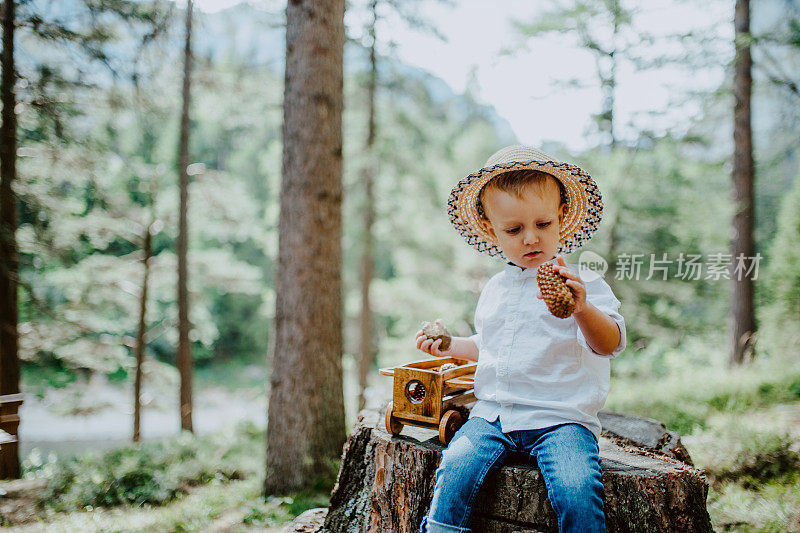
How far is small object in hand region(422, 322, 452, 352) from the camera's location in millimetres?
2260

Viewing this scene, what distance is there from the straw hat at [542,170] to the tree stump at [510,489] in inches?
35.8

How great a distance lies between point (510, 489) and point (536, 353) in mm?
496

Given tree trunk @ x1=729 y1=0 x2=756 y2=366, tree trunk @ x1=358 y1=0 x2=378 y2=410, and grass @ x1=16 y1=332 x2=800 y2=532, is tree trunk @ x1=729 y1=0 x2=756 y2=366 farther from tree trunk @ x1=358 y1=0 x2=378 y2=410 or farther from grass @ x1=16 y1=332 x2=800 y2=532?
tree trunk @ x1=358 y1=0 x2=378 y2=410

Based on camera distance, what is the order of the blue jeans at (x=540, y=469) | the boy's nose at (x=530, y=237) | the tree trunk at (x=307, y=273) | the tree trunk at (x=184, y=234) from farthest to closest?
the tree trunk at (x=184, y=234) < the tree trunk at (x=307, y=273) < the boy's nose at (x=530, y=237) < the blue jeans at (x=540, y=469)

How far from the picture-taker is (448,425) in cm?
213

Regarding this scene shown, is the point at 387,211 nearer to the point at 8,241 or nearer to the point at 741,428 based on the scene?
the point at 8,241

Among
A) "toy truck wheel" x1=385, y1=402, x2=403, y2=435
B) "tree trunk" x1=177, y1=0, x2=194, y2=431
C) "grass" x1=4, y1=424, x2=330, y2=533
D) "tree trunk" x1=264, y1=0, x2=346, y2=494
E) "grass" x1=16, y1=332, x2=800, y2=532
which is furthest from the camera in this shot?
"tree trunk" x1=177, y1=0, x2=194, y2=431

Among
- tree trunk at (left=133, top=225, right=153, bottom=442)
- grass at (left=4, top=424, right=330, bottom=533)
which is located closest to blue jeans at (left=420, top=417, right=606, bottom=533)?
grass at (left=4, top=424, right=330, bottom=533)

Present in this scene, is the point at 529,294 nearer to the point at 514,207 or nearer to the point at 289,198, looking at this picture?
the point at 514,207

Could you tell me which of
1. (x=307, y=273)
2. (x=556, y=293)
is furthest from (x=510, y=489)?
(x=307, y=273)

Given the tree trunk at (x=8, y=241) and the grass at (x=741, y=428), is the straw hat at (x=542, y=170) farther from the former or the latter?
the tree trunk at (x=8, y=241)

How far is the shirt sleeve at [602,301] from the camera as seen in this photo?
73.1 inches

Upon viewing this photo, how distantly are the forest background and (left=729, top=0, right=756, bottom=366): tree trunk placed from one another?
22 centimetres

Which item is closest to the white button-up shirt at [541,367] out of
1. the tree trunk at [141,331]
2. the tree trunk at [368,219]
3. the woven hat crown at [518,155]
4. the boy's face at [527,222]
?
the boy's face at [527,222]
